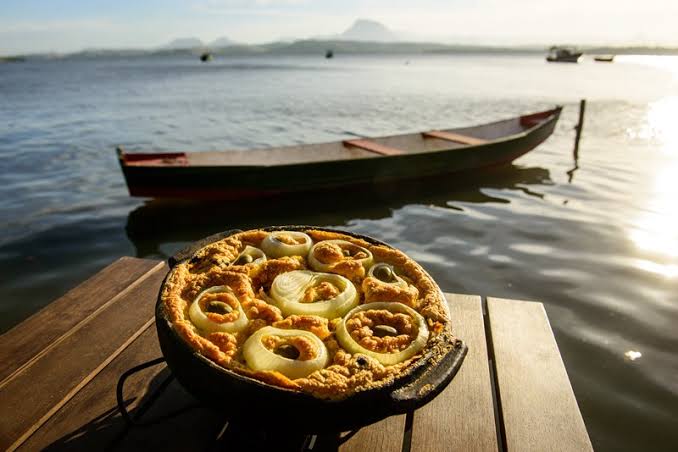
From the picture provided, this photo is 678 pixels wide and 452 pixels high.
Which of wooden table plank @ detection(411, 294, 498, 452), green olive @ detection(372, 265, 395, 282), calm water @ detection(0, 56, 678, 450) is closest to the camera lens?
wooden table plank @ detection(411, 294, 498, 452)

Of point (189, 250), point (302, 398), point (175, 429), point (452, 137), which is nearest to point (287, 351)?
point (302, 398)

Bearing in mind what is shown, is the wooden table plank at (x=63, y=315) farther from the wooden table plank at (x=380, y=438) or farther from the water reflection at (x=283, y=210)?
the water reflection at (x=283, y=210)

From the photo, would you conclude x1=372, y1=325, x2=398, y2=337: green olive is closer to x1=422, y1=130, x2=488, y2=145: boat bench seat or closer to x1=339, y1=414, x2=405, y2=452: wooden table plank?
x1=339, y1=414, x2=405, y2=452: wooden table plank

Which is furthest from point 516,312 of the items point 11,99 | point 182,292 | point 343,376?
point 11,99

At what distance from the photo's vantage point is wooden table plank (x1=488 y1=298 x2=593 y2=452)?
334 centimetres

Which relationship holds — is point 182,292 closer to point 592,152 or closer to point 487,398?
point 487,398

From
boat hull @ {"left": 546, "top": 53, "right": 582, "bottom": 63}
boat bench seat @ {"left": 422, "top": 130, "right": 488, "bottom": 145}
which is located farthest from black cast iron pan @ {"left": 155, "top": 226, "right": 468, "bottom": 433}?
boat hull @ {"left": 546, "top": 53, "right": 582, "bottom": 63}

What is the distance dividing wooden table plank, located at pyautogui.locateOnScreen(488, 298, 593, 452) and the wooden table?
0.4 inches

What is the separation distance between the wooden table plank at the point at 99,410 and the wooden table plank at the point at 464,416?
7.83 feet

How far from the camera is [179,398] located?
3.67m

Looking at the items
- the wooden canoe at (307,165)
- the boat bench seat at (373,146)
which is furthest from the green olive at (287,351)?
the boat bench seat at (373,146)

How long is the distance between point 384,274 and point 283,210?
980 centimetres

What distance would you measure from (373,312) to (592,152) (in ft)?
68.7

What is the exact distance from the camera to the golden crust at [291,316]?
2.47 m
